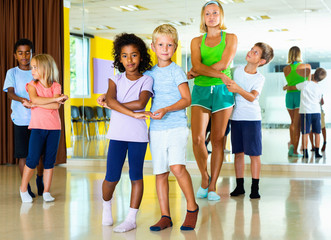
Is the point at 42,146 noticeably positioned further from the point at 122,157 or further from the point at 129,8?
the point at 129,8

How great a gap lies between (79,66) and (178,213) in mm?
3332

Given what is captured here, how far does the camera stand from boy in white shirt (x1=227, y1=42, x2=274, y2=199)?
364 centimetres

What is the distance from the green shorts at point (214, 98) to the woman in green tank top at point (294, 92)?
204cm

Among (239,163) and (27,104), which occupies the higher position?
(27,104)

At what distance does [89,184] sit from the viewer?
14.1 ft

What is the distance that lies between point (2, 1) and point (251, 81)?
12.4 feet

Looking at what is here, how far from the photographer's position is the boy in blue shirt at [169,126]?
2.64 metres

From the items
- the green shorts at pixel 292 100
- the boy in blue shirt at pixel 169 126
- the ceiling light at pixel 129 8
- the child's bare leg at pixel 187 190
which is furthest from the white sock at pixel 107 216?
the ceiling light at pixel 129 8

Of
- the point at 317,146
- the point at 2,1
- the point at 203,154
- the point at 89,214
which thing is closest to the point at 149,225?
the point at 89,214

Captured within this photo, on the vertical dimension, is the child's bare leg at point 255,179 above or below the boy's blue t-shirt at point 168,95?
below

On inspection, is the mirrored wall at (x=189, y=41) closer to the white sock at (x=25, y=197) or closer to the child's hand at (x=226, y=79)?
the child's hand at (x=226, y=79)

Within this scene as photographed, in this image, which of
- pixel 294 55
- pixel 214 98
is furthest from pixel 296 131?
pixel 214 98

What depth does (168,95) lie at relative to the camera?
8.77 ft

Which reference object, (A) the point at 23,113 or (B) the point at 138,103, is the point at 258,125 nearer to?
(B) the point at 138,103
